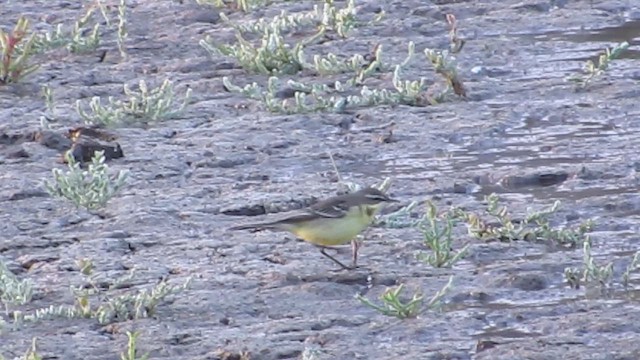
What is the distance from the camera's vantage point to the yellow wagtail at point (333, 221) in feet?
23.6

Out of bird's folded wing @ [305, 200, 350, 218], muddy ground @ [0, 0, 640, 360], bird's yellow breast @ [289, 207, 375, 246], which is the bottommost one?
muddy ground @ [0, 0, 640, 360]

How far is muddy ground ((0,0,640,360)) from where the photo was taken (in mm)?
6324

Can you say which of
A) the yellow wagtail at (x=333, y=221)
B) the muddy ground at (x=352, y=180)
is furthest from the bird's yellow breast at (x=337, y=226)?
the muddy ground at (x=352, y=180)

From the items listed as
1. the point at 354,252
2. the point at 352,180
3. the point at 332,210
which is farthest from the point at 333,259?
the point at 352,180

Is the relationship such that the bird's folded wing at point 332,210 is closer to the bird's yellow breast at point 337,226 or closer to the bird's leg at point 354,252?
the bird's yellow breast at point 337,226

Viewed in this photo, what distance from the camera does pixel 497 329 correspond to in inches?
247

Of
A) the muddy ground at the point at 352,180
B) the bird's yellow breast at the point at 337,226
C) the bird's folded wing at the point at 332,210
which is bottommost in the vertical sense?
the muddy ground at the point at 352,180

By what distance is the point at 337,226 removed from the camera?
7.18 meters

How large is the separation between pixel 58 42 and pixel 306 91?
2091 mm

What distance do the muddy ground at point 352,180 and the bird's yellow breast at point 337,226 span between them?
14cm

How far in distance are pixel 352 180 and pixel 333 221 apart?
1.43 meters

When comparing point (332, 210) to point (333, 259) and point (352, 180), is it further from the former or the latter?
point (352, 180)

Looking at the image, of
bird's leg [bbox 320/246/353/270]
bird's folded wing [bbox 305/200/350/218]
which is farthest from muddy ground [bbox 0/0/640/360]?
bird's folded wing [bbox 305/200/350/218]

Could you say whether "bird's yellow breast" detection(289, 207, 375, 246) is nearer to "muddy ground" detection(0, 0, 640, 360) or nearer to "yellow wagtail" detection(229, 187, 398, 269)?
"yellow wagtail" detection(229, 187, 398, 269)
